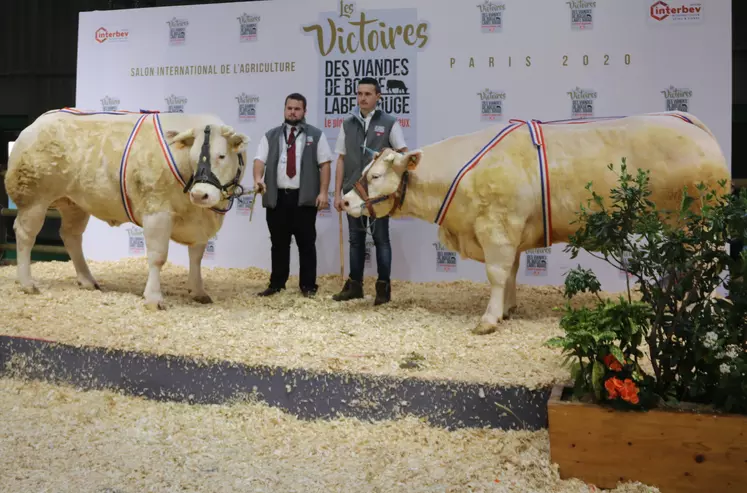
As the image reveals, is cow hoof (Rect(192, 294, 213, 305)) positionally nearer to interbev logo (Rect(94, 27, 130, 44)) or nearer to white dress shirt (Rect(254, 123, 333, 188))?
white dress shirt (Rect(254, 123, 333, 188))

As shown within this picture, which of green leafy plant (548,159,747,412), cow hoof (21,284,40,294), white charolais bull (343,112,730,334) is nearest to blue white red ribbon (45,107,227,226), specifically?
cow hoof (21,284,40,294)

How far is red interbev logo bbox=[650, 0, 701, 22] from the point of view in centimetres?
535

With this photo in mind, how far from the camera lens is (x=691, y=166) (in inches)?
146

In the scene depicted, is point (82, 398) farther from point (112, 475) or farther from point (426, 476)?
point (426, 476)

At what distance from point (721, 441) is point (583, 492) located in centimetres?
49

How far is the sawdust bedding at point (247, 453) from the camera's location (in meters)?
2.44

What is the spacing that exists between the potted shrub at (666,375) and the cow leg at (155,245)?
2.81 meters

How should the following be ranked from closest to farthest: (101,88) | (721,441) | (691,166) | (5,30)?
1. (721,441)
2. (691,166)
3. (101,88)
4. (5,30)

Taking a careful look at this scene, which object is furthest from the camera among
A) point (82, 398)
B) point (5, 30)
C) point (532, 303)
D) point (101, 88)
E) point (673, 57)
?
point (5, 30)

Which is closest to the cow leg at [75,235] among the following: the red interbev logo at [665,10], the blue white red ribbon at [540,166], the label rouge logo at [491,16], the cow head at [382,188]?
the cow head at [382,188]

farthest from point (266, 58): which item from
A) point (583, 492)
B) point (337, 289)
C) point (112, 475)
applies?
point (583, 492)

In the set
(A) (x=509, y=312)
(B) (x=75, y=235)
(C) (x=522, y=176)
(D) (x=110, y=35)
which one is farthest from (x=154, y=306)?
(D) (x=110, y=35)

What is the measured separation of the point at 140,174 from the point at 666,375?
3.36m

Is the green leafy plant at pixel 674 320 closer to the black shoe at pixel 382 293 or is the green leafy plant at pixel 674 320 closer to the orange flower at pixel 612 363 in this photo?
the orange flower at pixel 612 363
